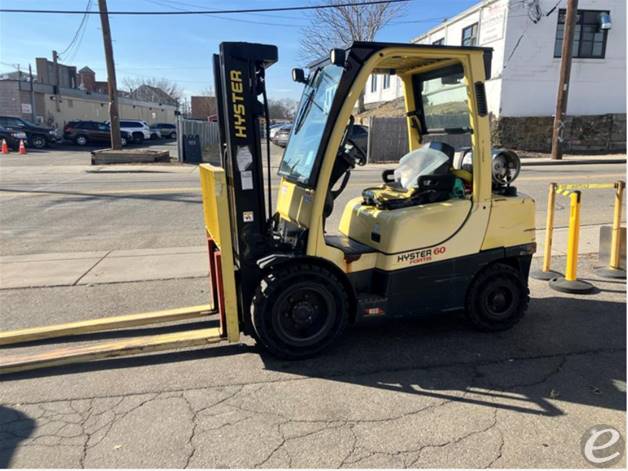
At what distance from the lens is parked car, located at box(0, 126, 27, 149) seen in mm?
29219

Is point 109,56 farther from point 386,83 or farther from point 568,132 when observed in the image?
point 568,132

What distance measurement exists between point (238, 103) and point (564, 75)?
67.0 ft

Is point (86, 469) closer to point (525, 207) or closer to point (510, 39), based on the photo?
point (525, 207)

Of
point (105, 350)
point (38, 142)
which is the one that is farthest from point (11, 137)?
point (105, 350)

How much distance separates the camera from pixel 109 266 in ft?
21.3

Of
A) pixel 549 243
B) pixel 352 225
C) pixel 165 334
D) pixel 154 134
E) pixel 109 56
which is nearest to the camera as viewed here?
pixel 165 334

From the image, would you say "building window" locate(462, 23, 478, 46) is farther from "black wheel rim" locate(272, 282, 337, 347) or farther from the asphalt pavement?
"black wheel rim" locate(272, 282, 337, 347)

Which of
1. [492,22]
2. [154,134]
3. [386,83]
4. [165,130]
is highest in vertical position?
[492,22]

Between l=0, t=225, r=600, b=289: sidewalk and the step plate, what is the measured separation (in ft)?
6.96

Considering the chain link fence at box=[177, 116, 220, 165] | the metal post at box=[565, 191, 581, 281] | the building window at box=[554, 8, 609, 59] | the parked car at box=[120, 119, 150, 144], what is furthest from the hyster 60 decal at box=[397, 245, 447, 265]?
the parked car at box=[120, 119, 150, 144]

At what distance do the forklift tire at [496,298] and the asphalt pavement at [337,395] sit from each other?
0.13 metres

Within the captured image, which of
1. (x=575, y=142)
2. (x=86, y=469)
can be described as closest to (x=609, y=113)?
(x=575, y=142)

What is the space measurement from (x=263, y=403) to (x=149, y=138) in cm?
4135

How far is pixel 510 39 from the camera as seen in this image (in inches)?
881
